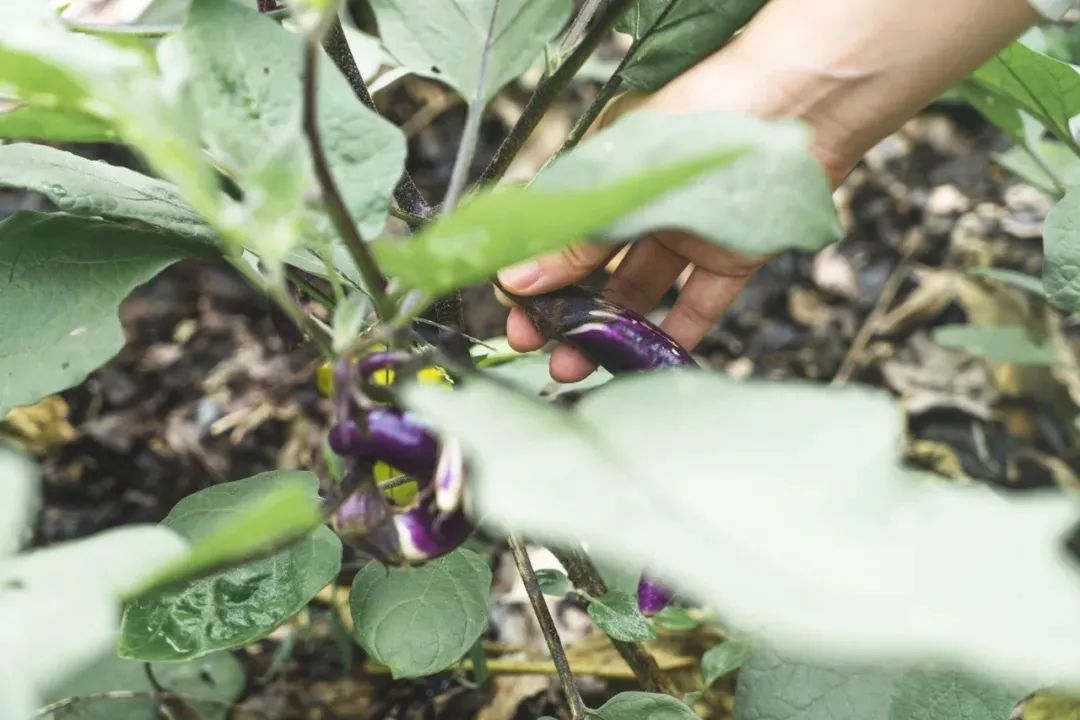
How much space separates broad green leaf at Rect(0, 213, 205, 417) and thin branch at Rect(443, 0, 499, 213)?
0.25 meters

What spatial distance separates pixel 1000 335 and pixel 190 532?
1.16 metres

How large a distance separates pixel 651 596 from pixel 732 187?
39 cm

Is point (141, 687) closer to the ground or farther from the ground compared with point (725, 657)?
closer to the ground

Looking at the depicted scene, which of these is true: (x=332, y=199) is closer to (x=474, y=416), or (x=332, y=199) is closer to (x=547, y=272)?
(x=474, y=416)

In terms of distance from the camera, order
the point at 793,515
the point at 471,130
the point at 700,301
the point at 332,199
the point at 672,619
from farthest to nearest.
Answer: the point at 700,301 < the point at 672,619 < the point at 471,130 < the point at 332,199 < the point at 793,515

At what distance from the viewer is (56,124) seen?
56 centimetres

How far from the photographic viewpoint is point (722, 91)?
823mm

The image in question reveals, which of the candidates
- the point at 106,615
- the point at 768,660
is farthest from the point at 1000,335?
the point at 106,615

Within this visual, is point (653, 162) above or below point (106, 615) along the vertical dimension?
above

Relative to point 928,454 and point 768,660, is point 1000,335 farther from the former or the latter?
point 768,660

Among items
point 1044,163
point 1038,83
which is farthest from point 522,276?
point 1044,163

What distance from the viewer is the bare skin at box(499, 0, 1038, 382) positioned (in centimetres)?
82

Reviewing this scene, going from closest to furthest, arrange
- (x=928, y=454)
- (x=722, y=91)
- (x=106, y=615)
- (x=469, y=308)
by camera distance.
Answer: (x=106, y=615), (x=722, y=91), (x=928, y=454), (x=469, y=308)

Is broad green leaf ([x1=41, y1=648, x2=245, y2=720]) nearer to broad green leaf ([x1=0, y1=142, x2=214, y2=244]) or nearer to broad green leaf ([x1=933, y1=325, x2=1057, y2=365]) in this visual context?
broad green leaf ([x1=0, y1=142, x2=214, y2=244])
